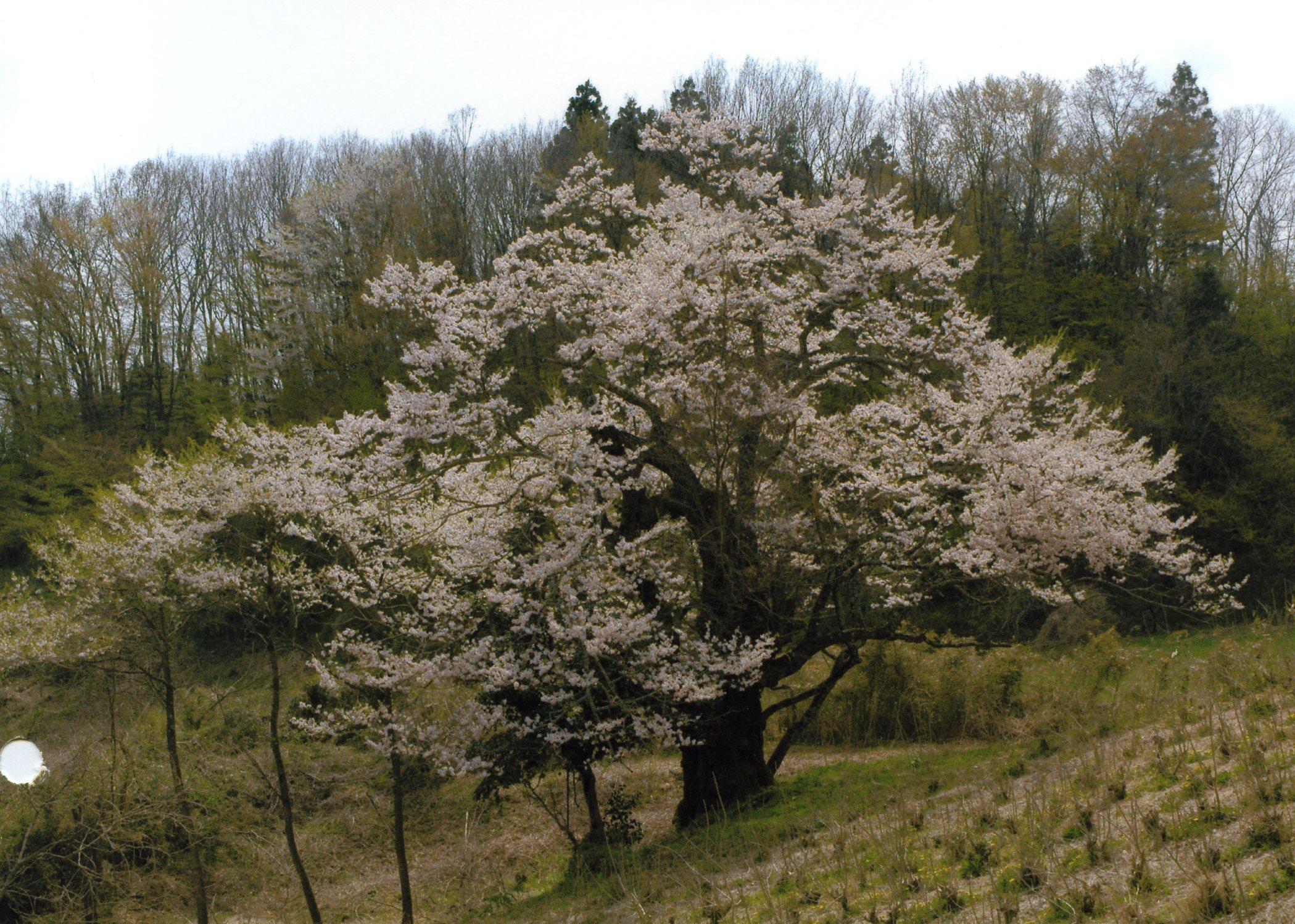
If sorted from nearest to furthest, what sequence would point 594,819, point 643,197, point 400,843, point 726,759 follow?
point 400,843, point 726,759, point 594,819, point 643,197

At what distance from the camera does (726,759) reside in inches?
424

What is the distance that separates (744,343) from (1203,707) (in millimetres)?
5419

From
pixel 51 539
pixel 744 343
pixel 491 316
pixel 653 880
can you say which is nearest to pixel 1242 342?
pixel 744 343

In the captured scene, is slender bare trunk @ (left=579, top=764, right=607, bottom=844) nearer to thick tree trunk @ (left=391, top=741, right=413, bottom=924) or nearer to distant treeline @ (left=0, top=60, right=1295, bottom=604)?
thick tree trunk @ (left=391, top=741, right=413, bottom=924)

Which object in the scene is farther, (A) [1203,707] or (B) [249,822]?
(B) [249,822]

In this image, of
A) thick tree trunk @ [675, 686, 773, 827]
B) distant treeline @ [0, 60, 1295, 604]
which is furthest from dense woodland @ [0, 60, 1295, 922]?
distant treeline @ [0, 60, 1295, 604]

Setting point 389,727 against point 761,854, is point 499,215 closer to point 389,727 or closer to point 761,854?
point 389,727

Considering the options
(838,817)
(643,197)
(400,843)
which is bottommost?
(838,817)

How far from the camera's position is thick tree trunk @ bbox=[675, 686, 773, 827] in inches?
419

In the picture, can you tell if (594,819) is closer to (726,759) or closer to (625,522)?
(726,759)

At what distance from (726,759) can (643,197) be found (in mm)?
13746

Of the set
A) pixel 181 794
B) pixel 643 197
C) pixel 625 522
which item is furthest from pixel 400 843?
pixel 643 197

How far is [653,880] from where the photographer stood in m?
7.96

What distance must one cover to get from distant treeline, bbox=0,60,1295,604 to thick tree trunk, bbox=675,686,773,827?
1363 centimetres
